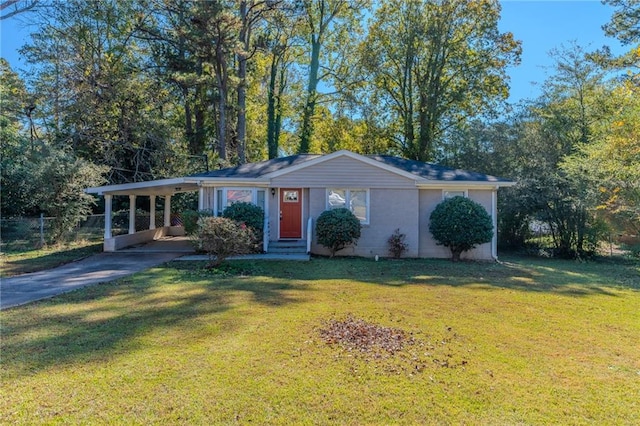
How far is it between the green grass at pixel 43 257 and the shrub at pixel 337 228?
8145 millimetres

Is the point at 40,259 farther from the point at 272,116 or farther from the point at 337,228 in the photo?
the point at 272,116

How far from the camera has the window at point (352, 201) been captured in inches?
543

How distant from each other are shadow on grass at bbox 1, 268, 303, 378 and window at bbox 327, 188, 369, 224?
18.7ft

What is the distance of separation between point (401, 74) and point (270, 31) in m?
9.57

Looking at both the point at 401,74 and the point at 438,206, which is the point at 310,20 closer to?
the point at 401,74

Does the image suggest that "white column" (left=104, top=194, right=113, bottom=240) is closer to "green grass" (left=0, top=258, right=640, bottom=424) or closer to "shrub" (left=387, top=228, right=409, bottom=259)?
"green grass" (left=0, top=258, right=640, bottom=424)

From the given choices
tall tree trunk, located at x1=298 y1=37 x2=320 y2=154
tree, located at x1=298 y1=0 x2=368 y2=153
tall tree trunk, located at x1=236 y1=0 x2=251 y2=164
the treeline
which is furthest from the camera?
tall tree trunk, located at x1=298 y1=37 x2=320 y2=154

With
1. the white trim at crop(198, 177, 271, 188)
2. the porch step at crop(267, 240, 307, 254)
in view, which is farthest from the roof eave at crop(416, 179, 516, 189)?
the white trim at crop(198, 177, 271, 188)

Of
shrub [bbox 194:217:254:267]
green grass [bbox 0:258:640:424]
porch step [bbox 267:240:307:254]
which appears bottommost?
green grass [bbox 0:258:640:424]

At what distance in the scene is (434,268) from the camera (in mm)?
11469

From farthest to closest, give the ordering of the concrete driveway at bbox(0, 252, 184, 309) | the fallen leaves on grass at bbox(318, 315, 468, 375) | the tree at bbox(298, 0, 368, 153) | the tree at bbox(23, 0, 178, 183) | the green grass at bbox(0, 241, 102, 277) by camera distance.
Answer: the tree at bbox(298, 0, 368, 153), the tree at bbox(23, 0, 178, 183), the green grass at bbox(0, 241, 102, 277), the concrete driveway at bbox(0, 252, 184, 309), the fallen leaves on grass at bbox(318, 315, 468, 375)

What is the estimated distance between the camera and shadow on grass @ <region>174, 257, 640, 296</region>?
30.4 ft

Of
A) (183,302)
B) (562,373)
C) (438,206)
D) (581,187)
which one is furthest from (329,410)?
(581,187)

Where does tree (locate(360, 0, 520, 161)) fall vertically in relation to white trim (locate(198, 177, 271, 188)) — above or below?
above
